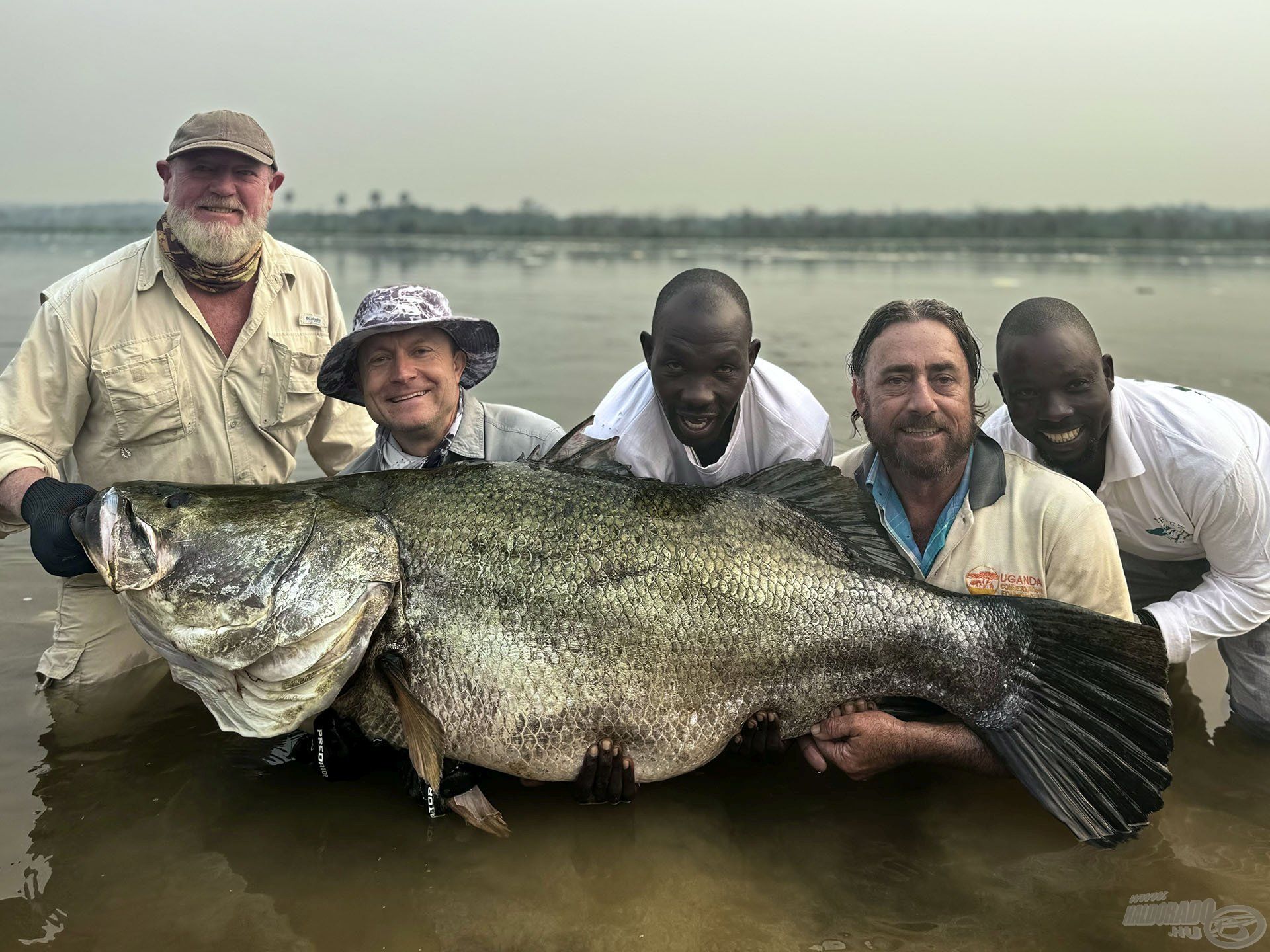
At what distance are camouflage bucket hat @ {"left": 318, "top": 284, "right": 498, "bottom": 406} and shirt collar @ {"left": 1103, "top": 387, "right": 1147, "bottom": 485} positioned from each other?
263 cm

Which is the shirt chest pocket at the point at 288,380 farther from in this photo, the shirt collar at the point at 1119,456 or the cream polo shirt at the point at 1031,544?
the shirt collar at the point at 1119,456

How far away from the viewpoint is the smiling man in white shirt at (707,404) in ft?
13.9

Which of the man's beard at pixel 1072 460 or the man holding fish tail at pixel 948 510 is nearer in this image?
the man holding fish tail at pixel 948 510

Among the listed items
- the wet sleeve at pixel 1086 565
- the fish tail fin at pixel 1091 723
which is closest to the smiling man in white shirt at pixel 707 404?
the wet sleeve at pixel 1086 565

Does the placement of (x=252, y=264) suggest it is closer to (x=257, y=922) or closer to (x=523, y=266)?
(x=257, y=922)

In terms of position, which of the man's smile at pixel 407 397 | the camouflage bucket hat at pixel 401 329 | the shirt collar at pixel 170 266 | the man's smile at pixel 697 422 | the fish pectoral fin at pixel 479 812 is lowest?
the fish pectoral fin at pixel 479 812

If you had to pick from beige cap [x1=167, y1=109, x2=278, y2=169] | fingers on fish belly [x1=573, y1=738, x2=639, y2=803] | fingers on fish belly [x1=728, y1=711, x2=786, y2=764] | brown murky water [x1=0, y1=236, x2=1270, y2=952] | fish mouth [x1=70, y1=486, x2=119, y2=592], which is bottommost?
brown murky water [x1=0, y1=236, x2=1270, y2=952]

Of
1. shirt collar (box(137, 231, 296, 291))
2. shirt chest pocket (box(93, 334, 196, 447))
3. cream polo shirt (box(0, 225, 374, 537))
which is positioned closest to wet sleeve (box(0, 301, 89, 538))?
cream polo shirt (box(0, 225, 374, 537))

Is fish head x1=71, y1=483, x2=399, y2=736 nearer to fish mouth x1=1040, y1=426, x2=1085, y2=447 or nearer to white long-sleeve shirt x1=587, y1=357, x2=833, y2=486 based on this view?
white long-sleeve shirt x1=587, y1=357, x2=833, y2=486

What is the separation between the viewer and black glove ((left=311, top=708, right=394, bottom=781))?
3656 millimetres

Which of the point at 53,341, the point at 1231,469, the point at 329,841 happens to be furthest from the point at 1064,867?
the point at 53,341

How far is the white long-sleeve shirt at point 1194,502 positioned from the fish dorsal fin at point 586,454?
1.73 meters

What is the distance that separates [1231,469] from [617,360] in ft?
29.1

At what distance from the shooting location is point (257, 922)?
3.19 m
